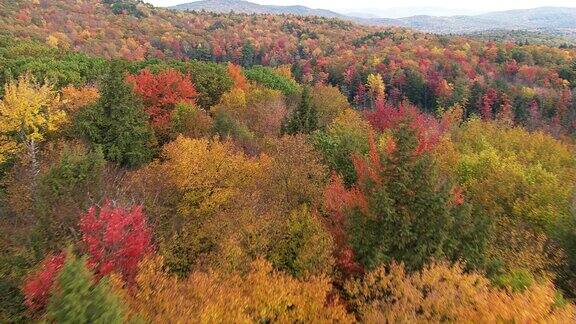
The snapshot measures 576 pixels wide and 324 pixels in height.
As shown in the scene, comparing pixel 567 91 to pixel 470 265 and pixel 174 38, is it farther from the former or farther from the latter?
pixel 174 38

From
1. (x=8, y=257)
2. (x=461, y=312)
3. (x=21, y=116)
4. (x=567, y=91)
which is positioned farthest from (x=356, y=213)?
(x=567, y=91)

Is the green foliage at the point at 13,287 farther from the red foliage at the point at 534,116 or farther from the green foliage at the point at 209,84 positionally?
the red foliage at the point at 534,116

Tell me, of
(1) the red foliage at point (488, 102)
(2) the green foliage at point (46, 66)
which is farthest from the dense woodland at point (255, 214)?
(1) the red foliage at point (488, 102)

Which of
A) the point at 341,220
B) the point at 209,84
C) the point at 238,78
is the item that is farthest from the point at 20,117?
the point at 238,78

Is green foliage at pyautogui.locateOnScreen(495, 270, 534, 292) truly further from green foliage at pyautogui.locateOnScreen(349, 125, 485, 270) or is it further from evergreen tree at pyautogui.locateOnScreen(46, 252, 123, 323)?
evergreen tree at pyautogui.locateOnScreen(46, 252, 123, 323)

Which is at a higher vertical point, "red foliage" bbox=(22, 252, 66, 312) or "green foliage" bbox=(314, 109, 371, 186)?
"red foliage" bbox=(22, 252, 66, 312)

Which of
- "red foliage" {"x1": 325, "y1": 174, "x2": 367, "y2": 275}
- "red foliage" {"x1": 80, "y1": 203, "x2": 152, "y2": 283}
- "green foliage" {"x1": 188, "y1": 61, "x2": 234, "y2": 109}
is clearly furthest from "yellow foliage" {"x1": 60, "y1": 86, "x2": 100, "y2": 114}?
"red foliage" {"x1": 325, "y1": 174, "x2": 367, "y2": 275}
